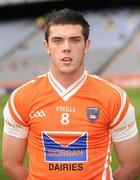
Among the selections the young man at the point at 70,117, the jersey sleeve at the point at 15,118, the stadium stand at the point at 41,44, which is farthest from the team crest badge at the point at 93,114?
the stadium stand at the point at 41,44

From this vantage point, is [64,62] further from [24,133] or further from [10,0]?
[10,0]

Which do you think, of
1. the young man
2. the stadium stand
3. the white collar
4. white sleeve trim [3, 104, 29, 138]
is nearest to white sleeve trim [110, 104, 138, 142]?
the young man

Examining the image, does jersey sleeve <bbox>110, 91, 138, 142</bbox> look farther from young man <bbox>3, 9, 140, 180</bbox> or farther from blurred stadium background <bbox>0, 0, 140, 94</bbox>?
blurred stadium background <bbox>0, 0, 140, 94</bbox>

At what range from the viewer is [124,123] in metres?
2.73

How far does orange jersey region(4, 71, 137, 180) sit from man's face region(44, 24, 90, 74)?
0.16 m

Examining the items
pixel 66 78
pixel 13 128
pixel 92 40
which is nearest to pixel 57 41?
pixel 66 78

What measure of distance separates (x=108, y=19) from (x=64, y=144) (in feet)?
69.0

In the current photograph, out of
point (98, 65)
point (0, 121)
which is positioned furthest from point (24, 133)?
point (98, 65)

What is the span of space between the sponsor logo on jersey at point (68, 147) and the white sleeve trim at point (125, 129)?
192 millimetres

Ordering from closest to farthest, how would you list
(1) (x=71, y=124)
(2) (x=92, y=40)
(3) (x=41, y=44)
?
(1) (x=71, y=124) → (2) (x=92, y=40) → (3) (x=41, y=44)

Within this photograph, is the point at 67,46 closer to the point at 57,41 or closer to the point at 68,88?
the point at 57,41

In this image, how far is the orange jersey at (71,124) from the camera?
8.80 ft

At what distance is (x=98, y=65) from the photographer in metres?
20.8

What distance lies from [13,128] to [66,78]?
1.44 feet
